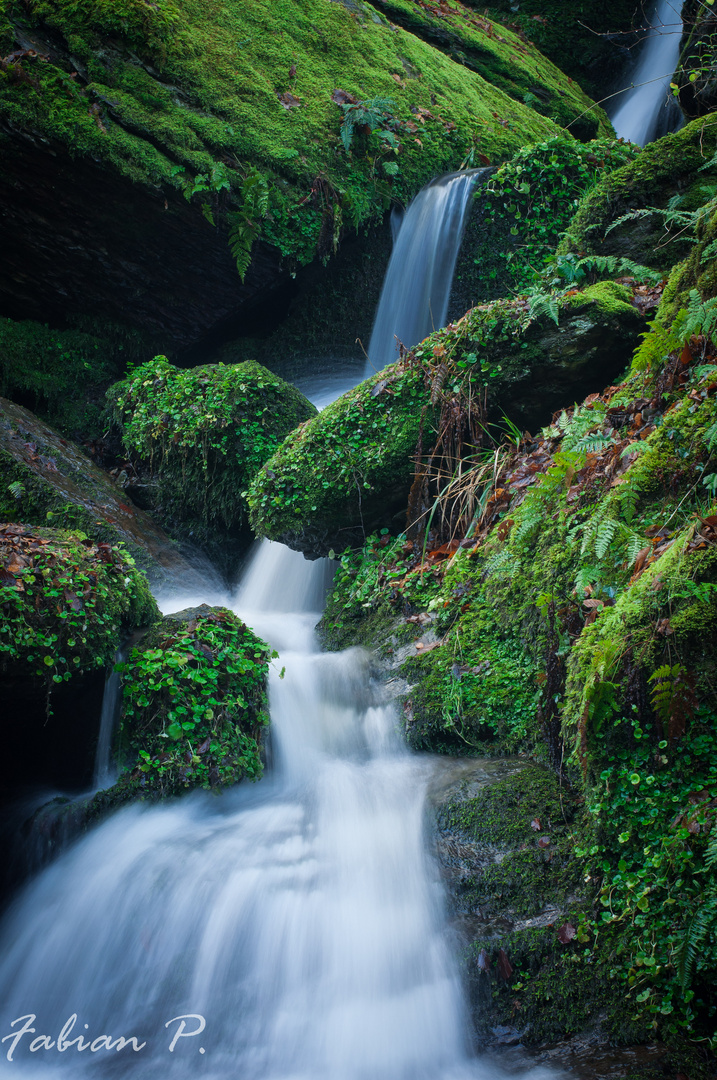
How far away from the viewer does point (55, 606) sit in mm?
4805

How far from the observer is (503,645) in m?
4.51

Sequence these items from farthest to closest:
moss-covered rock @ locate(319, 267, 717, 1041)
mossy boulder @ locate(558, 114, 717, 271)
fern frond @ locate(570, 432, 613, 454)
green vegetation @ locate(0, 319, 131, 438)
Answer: green vegetation @ locate(0, 319, 131, 438) → mossy boulder @ locate(558, 114, 717, 271) → fern frond @ locate(570, 432, 613, 454) → moss-covered rock @ locate(319, 267, 717, 1041)

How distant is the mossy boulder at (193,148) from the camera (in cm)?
881

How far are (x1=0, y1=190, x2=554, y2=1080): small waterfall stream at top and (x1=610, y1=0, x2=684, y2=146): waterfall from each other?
12368mm

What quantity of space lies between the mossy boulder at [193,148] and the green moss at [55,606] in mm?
5749

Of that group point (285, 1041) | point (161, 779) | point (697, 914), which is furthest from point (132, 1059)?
point (697, 914)

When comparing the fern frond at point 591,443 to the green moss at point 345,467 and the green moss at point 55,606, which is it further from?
the green moss at point 55,606

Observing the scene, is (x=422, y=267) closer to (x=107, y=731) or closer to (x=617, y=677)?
(x=107, y=731)

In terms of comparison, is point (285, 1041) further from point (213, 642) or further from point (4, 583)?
point (4, 583)

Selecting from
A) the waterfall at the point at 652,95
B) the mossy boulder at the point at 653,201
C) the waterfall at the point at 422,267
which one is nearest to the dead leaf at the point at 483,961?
the mossy boulder at the point at 653,201

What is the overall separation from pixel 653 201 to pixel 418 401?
298 centimetres

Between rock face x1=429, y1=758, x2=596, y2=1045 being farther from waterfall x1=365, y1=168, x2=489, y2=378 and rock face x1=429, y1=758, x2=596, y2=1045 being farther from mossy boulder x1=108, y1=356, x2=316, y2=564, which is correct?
waterfall x1=365, y1=168, x2=489, y2=378

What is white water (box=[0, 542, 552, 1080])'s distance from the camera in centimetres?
328

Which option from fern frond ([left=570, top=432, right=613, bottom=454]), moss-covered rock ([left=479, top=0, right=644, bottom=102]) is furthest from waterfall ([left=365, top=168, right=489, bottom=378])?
moss-covered rock ([left=479, top=0, right=644, bottom=102])
